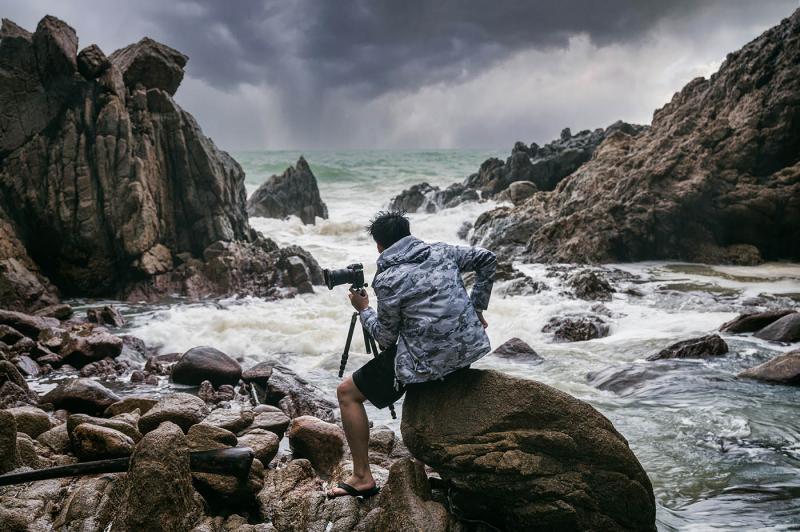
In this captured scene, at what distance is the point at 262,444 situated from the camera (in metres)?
4.51

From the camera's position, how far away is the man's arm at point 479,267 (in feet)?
12.7

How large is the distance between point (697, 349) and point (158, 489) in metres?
8.29

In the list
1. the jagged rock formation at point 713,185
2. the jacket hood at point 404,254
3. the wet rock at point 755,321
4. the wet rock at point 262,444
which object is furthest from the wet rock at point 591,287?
the jacket hood at point 404,254

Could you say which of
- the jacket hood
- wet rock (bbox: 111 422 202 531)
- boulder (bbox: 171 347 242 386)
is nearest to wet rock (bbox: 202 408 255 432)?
wet rock (bbox: 111 422 202 531)

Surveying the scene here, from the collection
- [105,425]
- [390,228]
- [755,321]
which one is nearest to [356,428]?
[390,228]

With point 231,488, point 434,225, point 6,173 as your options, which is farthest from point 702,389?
point 434,225

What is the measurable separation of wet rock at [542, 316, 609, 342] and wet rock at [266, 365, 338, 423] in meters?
5.65

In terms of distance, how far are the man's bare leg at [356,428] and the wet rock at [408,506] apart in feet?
0.94

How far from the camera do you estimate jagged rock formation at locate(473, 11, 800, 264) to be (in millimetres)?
15867

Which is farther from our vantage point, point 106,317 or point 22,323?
point 106,317

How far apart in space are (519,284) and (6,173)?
1396cm

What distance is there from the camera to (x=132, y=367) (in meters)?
9.20

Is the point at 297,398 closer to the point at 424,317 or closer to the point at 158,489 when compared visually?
the point at 158,489

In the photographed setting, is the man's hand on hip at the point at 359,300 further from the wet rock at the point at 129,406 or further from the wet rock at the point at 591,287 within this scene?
the wet rock at the point at 591,287
